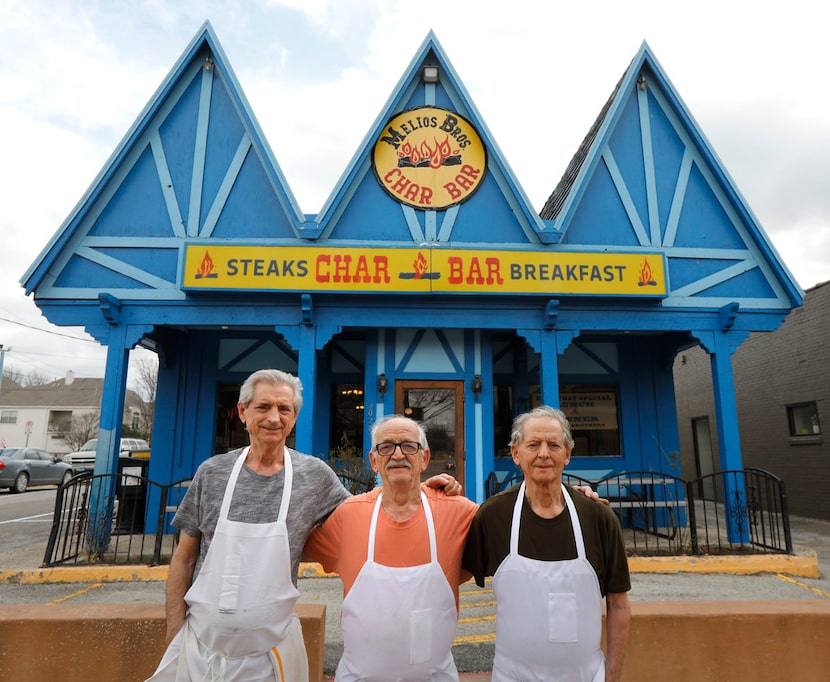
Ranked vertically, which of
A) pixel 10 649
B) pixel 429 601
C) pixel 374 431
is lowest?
pixel 10 649

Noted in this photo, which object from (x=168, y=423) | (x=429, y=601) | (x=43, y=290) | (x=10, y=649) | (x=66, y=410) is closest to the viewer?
(x=429, y=601)

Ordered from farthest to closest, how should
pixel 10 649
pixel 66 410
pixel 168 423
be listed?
pixel 66 410, pixel 168 423, pixel 10 649

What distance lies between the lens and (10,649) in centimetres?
280

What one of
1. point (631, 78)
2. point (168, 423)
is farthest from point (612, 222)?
Answer: point (168, 423)

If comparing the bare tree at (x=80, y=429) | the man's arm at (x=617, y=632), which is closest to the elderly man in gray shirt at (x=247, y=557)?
the man's arm at (x=617, y=632)

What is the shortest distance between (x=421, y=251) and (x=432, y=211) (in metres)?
0.92

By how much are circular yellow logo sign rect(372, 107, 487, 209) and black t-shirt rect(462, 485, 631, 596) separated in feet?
22.6

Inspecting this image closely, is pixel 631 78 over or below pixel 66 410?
over

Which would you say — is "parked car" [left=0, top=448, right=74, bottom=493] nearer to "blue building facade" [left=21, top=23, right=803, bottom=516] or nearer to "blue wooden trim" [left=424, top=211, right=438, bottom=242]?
"blue building facade" [left=21, top=23, right=803, bottom=516]

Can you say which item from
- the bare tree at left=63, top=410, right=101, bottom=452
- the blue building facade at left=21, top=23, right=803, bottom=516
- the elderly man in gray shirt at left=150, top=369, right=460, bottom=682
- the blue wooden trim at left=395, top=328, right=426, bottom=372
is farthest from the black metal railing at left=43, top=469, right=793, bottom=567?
the bare tree at left=63, top=410, right=101, bottom=452

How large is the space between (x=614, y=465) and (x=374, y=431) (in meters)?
8.66

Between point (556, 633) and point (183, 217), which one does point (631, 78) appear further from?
point (556, 633)

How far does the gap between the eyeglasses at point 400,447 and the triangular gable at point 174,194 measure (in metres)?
6.43

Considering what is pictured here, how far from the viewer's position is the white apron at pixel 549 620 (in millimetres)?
2053
